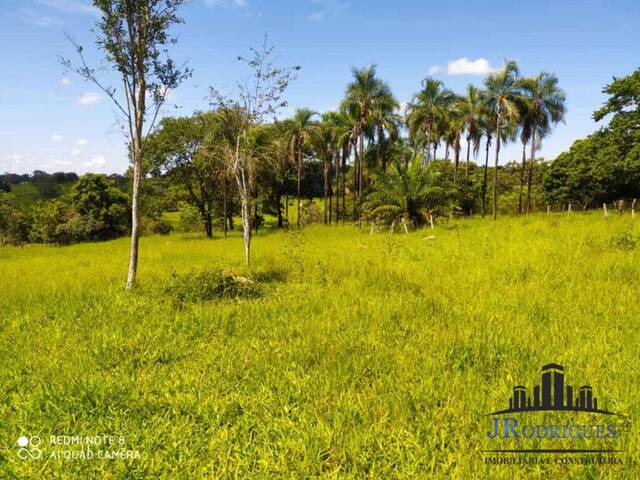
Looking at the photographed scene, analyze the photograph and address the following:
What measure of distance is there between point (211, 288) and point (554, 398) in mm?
6718

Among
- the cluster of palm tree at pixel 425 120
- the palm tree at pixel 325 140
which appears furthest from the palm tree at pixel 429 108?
the palm tree at pixel 325 140

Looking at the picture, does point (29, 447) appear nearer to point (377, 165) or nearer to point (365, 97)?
point (365, 97)

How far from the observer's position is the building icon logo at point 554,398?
137 inches

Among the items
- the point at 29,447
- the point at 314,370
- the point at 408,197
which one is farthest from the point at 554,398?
the point at 408,197

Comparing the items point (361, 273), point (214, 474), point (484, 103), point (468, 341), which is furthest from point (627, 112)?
point (214, 474)

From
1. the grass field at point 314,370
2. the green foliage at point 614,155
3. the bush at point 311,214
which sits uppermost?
the green foliage at point 614,155

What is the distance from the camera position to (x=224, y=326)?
241 inches

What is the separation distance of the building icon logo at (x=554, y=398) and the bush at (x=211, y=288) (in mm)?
5702

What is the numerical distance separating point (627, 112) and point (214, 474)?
35.9 meters

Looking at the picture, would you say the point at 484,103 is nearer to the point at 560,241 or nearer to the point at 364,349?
the point at 560,241

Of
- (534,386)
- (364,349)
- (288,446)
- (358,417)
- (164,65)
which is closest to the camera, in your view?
(288,446)
